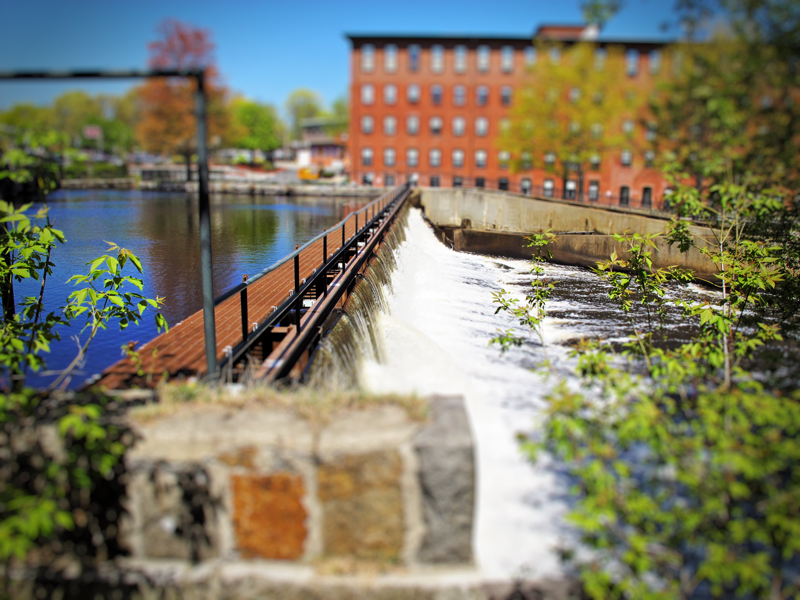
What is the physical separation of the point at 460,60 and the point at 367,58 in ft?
28.4

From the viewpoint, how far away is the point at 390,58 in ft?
180

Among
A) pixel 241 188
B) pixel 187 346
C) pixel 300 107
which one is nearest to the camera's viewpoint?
pixel 187 346

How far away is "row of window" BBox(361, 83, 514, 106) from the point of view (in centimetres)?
5534

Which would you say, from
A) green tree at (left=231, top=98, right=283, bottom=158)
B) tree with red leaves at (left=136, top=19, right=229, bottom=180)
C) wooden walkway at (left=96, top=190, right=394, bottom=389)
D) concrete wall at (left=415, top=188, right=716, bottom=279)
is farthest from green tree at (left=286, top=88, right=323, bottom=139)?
wooden walkway at (left=96, top=190, right=394, bottom=389)

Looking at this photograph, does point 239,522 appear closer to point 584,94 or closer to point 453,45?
point 584,94

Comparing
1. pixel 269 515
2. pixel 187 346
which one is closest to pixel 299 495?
pixel 269 515

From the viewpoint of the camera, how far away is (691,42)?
520cm

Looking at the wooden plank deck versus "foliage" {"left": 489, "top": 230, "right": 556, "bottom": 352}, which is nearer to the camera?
"foliage" {"left": 489, "top": 230, "right": 556, "bottom": 352}

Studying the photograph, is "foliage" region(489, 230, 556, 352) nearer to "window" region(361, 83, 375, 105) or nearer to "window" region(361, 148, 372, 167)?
"window" region(361, 148, 372, 167)

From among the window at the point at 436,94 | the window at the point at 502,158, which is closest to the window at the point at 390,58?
the window at the point at 436,94

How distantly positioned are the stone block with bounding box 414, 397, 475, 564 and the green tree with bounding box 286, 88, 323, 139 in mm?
164431

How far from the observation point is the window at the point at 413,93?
55.3m

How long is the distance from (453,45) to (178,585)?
5762 centimetres

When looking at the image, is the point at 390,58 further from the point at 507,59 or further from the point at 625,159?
the point at 625,159
